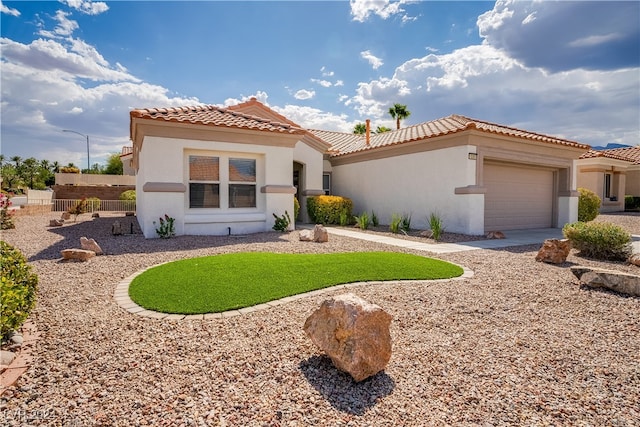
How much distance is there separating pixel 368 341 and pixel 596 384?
206cm

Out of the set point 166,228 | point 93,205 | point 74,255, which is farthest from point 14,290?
point 93,205

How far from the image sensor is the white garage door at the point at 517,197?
13883 mm

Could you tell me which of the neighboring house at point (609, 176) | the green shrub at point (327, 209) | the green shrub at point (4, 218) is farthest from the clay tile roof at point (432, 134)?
the green shrub at point (4, 218)

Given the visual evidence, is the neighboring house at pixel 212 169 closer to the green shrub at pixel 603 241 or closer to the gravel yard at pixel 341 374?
the gravel yard at pixel 341 374

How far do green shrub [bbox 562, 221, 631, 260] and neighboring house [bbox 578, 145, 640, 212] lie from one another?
54.2ft

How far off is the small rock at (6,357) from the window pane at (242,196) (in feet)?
28.3

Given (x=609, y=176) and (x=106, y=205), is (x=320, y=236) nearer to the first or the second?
(x=106, y=205)

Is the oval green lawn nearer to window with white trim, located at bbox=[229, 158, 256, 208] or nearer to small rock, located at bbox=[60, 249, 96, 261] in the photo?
small rock, located at bbox=[60, 249, 96, 261]

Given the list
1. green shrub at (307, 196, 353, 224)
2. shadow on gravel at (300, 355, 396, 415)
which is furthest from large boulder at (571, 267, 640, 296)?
green shrub at (307, 196, 353, 224)

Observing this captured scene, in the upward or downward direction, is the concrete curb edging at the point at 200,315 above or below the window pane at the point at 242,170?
below

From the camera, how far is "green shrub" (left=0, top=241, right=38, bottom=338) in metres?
3.34

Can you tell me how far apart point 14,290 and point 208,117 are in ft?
29.4

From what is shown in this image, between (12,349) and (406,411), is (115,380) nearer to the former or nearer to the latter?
(12,349)

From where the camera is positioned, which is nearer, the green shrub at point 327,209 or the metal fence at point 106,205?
the green shrub at point 327,209
